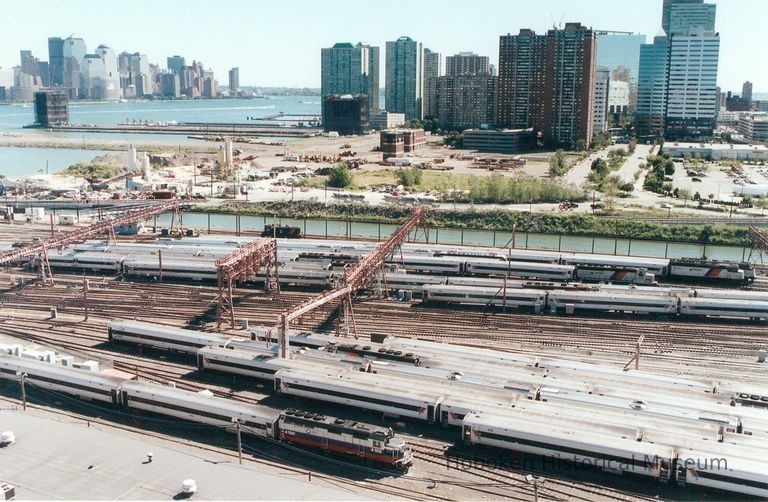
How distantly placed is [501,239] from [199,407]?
35356 millimetres

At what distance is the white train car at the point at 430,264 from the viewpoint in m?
40.3

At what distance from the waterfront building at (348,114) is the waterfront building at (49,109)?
6699cm

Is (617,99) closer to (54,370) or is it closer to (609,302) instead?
(609,302)

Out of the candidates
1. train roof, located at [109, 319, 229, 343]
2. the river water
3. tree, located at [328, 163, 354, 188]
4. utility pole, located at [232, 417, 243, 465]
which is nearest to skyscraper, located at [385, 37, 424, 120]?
tree, located at [328, 163, 354, 188]

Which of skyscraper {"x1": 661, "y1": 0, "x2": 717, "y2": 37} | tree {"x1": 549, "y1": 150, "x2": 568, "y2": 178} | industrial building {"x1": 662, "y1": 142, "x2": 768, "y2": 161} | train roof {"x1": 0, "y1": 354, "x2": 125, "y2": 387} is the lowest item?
train roof {"x1": 0, "y1": 354, "x2": 125, "y2": 387}

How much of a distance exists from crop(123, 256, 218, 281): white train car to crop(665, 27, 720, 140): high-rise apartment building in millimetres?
108687

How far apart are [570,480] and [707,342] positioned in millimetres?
14363

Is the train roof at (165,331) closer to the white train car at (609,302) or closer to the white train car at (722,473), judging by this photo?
the white train car at (609,302)

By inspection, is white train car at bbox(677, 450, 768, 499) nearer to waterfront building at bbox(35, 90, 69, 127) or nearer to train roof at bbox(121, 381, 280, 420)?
train roof at bbox(121, 381, 280, 420)

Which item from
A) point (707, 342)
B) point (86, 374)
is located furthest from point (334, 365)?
point (707, 342)

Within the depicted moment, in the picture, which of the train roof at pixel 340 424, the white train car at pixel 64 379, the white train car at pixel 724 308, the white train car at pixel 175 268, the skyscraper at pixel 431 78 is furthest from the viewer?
the skyscraper at pixel 431 78

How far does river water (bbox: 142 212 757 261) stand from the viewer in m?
50.4

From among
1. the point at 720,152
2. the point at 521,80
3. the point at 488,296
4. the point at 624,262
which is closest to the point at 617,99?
the point at 521,80

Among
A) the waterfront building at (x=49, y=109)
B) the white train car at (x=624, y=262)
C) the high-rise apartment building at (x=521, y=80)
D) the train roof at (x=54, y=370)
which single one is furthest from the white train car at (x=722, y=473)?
the waterfront building at (x=49, y=109)
